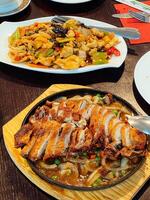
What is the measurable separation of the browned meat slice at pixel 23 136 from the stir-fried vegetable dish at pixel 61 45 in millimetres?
490

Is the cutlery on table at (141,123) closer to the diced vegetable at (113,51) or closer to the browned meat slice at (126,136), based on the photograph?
the browned meat slice at (126,136)

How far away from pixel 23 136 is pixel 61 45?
69cm

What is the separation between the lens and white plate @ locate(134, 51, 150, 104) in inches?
56.3

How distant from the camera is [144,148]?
1.07 meters

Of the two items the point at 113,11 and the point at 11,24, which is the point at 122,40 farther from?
the point at 11,24

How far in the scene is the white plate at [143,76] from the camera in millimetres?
1429

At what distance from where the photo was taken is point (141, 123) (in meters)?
1.09

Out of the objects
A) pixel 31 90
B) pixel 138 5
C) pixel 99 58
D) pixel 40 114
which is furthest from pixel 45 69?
pixel 138 5

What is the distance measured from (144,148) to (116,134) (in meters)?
0.10

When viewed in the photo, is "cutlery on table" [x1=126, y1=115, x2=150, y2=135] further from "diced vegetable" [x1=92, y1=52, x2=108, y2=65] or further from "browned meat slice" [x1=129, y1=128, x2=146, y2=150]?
"diced vegetable" [x1=92, y1=52, x2=108, y2=65]

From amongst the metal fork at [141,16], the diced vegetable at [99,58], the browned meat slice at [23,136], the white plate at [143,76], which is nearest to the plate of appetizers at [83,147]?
the browned meat slice at [23,136]

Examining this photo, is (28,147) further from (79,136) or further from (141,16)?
(141,16)

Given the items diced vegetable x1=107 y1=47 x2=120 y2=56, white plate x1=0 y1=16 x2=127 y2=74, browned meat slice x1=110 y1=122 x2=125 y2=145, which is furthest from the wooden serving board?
diced vegetable x1=107 y1=47 x2=120 y2=56

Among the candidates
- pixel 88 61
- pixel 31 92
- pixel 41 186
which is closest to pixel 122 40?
pixel 88 61
